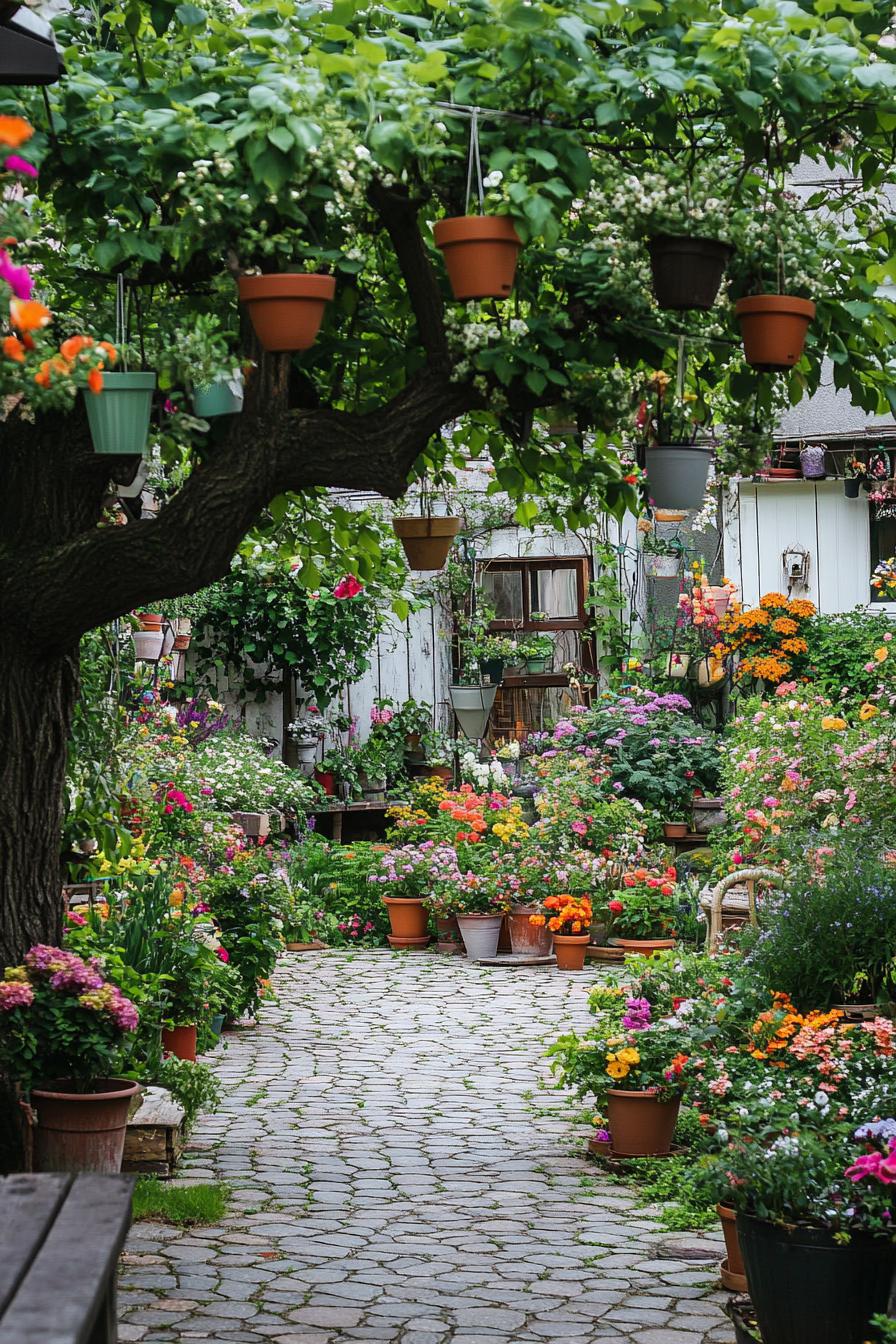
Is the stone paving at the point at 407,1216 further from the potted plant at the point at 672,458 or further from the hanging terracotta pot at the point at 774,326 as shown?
the hanging terracotta pot at the point at 774,326

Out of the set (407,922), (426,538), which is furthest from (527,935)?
(426,538)

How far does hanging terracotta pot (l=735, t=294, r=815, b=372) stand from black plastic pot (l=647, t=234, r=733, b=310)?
0.46 ft

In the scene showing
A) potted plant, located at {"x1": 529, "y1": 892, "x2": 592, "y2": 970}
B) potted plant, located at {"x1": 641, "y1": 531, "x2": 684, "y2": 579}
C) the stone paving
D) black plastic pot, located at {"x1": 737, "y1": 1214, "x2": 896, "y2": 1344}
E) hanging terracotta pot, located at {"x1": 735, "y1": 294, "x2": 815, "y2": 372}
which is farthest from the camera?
potted plant, located at {"x1": 641, "y1": 531, "x2": 684, "y2": 579}

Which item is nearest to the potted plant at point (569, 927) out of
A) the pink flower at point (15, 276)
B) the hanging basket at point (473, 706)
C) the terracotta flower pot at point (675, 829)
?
the terracotta flower pot at point (675, 829)

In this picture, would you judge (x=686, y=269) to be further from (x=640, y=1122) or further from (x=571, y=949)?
(x=571, y=949)

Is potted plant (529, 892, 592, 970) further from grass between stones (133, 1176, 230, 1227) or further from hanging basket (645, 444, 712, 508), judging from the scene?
hanging basket (645, 444, 712, 508)

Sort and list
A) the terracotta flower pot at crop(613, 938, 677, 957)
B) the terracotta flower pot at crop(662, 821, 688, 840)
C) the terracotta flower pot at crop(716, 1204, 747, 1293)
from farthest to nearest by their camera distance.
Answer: the terracotta flower pot at crop(662, 821, 688, 840) → the terracotta flower pot at crop(613, 938, 677, 957) → the terracotta flower pot at crop(716, 1204, 747, 1293)

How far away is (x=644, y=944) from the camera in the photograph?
11125 millimetres

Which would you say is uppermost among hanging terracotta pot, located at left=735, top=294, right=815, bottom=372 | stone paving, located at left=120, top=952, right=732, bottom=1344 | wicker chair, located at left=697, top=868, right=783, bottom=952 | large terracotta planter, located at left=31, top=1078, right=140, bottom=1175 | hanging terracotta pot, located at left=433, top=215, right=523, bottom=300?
hanging terracotta pot, located at left=433, top=215, right=523, bottom=300

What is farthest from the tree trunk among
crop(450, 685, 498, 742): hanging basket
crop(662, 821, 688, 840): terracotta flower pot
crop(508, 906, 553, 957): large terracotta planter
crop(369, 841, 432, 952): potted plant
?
crop(450, 685, 498, 742): hanging basket

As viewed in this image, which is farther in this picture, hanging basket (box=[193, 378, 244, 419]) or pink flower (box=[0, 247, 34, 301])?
hanging basket (box=[193, 378, 244, 419])

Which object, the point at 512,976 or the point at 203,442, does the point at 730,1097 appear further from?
the point at 512,976

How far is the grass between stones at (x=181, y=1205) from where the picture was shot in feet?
18.8

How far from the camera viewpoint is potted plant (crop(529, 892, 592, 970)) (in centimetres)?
1100
